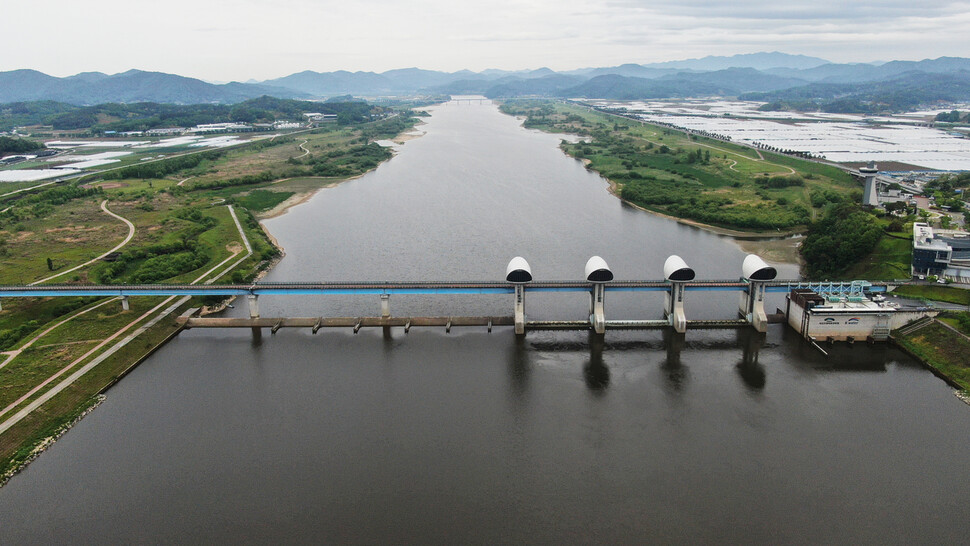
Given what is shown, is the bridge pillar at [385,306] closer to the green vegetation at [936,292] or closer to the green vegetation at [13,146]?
the green vegetation at [936,292]

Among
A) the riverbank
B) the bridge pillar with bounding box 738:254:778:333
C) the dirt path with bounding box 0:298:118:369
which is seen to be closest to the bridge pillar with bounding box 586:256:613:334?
the bridge pillar with bounding box 738:254:778:333

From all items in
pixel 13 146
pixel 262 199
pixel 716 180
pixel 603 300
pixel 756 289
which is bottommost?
pixel 603 300

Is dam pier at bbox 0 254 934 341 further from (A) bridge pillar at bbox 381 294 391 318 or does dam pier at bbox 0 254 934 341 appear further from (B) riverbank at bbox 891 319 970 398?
(B) riverbank at bbox 891 319 970 398

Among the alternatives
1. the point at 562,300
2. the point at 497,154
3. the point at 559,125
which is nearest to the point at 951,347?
the point at 562,300

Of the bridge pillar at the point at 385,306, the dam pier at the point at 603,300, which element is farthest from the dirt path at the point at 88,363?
the bridge pillar at the point at 385,306

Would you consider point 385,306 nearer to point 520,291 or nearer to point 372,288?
point 372,288

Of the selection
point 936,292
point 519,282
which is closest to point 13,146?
point 519,282
